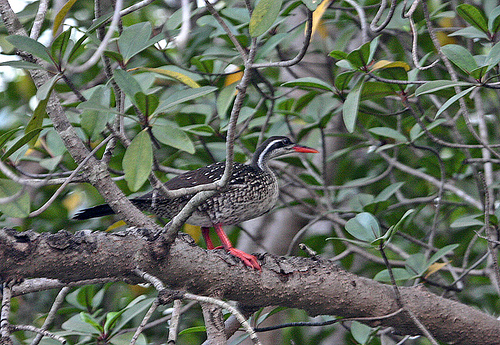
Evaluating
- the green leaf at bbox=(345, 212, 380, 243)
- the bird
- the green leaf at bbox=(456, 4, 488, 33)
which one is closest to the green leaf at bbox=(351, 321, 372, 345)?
the green leaf at bbox=(345, 212, 380, 243)

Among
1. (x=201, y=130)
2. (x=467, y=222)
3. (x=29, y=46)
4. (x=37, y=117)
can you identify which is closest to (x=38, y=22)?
(x=29, y=46)

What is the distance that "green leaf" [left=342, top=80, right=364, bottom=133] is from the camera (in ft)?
8.32

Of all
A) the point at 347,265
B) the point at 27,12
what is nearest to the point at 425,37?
the point at 347,265

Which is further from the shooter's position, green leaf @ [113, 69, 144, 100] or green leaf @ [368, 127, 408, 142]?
green leaf @ [368, 127, 408, 142]

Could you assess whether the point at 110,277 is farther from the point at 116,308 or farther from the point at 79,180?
the point at 116,308

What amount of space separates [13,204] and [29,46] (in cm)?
53

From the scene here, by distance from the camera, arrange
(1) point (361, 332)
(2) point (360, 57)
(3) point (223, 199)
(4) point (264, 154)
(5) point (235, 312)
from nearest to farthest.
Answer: (5) point (235, 312) < (2) point (360, 57) < (1) point (361, 332) < (3) point (223, 199) < (4) point (264, 154)

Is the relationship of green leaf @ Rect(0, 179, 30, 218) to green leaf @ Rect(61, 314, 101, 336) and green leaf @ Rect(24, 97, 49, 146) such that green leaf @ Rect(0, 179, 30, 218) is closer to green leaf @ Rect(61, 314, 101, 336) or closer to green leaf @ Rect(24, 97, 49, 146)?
green leaf @ Rect(24, 97, 49, 146)

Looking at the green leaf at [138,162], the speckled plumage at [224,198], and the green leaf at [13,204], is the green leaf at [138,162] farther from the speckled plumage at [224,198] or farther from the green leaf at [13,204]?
the speckled plumage at [224,198]

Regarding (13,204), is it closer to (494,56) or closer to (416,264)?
(494,56)

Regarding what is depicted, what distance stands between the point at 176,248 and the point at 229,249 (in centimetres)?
89

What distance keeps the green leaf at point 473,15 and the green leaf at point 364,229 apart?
1.15m

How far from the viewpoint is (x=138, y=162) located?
1823mm

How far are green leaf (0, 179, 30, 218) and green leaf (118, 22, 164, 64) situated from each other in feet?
2.08
